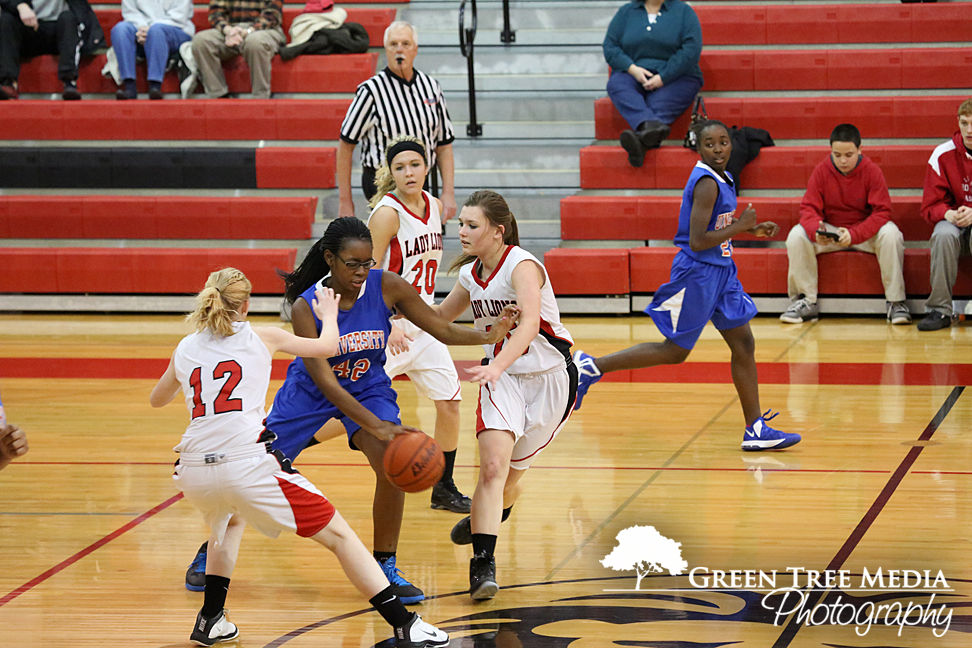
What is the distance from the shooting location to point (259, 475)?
10.1 feet

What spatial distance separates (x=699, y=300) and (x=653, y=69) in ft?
14.7

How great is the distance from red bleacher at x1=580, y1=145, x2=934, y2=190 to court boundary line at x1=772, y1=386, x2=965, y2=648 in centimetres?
328

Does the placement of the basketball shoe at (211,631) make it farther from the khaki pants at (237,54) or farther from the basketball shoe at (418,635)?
the khaki pants at (237,54)

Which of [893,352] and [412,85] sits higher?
[412,85]

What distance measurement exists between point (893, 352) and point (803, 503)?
308cm

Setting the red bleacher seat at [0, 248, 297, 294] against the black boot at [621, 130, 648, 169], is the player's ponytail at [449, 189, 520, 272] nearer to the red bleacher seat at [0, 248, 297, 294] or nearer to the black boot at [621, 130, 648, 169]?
the black boot at [621, 130, 648, 169]

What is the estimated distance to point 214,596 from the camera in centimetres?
323

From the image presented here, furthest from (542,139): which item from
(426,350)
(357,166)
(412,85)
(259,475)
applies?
(259,475)

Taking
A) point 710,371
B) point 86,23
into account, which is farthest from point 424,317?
point 86,23

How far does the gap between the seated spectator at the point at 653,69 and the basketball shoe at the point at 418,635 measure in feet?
21.0

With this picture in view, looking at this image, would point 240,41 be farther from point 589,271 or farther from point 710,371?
point 710,371

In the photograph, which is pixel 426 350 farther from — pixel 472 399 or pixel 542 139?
pixel 542 139

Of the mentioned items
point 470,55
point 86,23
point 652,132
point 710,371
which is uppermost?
point 86,23

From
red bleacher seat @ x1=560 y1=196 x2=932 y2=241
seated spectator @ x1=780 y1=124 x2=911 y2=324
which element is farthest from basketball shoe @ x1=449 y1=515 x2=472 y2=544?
red bleacher seat @ x1=560 y1=196 x2=932 y2=241
